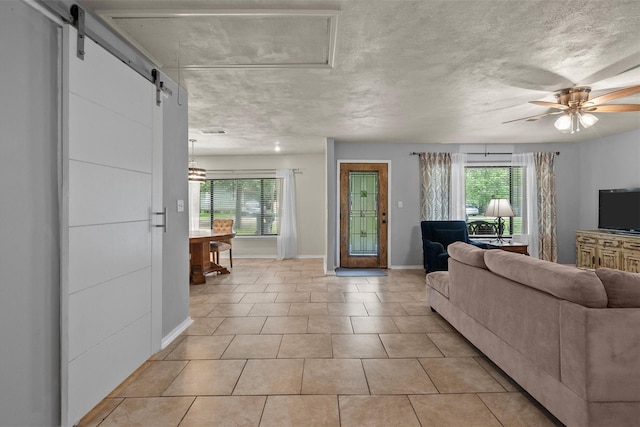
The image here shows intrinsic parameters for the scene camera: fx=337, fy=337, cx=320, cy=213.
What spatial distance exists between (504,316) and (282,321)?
2.06 metres

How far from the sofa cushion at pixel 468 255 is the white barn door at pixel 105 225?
253cm

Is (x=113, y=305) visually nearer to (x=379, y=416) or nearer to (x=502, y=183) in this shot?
(x=379, y=416)

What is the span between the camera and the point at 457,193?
251 inches

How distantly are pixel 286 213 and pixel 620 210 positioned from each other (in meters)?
5.92

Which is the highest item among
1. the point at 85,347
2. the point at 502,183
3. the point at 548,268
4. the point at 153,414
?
the point at 502,183

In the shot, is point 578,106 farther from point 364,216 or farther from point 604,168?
point 364,216

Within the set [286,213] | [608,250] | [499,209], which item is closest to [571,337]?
[499,209]

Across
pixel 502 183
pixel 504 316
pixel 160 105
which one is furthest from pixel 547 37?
pixel 502 183

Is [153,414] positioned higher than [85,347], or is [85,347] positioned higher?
[85,347]

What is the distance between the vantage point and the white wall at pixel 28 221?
4.75 feet

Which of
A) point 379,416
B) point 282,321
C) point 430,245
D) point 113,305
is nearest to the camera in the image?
point 379,416

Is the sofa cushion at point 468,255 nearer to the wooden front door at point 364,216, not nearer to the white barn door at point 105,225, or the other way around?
the white barn door at point 105,225

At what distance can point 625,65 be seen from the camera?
292cm

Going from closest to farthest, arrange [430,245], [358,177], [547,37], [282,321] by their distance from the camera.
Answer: [547,37] → [282,321] → [430,245] → [358,177]
